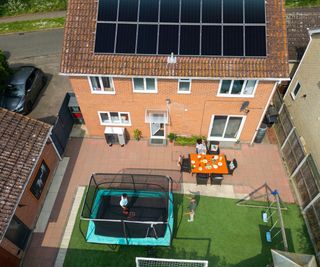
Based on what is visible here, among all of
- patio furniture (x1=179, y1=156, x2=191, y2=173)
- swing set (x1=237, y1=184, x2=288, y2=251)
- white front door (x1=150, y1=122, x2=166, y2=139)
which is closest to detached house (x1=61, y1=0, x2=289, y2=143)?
white front door (x1=150, y1=122, x2=166, y2=139)

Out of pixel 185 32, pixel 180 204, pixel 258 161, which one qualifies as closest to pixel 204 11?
pixel 185 32

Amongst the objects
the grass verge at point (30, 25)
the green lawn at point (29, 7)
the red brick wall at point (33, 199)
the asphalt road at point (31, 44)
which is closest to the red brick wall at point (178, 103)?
the red brick wall at point (33, 199)

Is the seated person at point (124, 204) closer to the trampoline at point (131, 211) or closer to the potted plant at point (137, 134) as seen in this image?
the trampoline at point (131, 211)

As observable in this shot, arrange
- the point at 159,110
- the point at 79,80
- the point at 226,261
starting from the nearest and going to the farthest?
the point at 226,261 → the point at 79,80 → the point at 159,110

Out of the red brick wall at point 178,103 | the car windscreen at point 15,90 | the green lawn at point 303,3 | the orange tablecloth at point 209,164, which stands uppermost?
the green lawn at point 303,3

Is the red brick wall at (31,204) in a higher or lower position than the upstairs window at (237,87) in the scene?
lower

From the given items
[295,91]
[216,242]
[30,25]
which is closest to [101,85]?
[216,242]

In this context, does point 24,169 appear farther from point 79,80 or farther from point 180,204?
point 180,204
